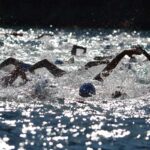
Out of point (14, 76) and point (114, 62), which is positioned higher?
point (114, 62)

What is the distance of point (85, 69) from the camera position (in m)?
24.2

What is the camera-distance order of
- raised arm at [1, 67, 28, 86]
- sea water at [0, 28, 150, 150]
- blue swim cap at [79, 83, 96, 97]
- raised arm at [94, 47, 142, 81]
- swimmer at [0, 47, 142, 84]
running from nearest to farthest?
sea water at [0, 28, 150, 150]
blue swim cap at [79, 83, 96, 97]
raised arm at [1, 67, 28, 86]
swimmer at [0, 47, 142, 84]
raised arm at [94, 47, 142, 81]

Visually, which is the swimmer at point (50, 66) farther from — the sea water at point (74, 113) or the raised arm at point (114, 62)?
the sea water at point (74, 113)

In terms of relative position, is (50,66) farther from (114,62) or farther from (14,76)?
(114,62)

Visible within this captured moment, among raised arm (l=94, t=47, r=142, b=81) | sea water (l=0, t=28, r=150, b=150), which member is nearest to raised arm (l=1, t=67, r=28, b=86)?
sea water (l=0, t=28, r=150, b=150)

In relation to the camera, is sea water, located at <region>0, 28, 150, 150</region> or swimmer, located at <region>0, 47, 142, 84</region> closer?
sea water, located at <region>0, 28, 150, 150</region>

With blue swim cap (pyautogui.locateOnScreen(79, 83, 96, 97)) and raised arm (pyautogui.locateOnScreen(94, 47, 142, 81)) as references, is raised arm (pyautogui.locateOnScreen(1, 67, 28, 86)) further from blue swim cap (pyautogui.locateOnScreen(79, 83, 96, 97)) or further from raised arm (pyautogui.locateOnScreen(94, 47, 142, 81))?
raised arm (pyautogui.locateOnScreen(94, 47, 142, 81))

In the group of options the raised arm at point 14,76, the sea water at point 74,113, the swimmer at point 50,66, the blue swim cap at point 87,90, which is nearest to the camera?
the sea water at point 74,113

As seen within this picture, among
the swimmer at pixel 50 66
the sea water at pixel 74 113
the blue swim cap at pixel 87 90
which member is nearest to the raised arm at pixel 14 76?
the swimmer at pixel 50 66

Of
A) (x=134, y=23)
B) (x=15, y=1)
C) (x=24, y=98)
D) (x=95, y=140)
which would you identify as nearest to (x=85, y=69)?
(x=24, y=98)

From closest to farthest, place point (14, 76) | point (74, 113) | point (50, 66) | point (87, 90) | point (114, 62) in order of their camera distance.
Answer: point (74, 113) < point (87, 90) < point (14, 76) < point (114, 62) < point (50, 66)

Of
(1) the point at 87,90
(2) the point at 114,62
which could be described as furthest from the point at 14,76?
(2) the point at 114,62

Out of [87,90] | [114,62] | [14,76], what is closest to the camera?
[87,90]

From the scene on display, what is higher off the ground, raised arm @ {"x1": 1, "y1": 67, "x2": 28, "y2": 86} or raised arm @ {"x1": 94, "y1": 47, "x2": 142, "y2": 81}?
raised arm @ {"x1": 94, "y1": 47, "x2": 142, "y2": 81}
